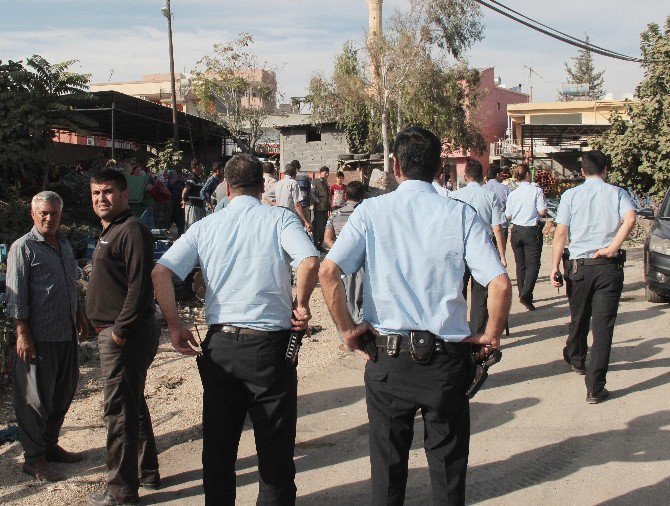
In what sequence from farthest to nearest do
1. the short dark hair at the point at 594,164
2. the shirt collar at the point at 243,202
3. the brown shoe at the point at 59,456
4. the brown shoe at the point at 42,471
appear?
the short dark hair at the point at 594,164 → the brown shoe at the point at 59,456 → the brown shoe at the point at 42,471 → the shirt collar at the point at 243,202

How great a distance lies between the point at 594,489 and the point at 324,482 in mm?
1714

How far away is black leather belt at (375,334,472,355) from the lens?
3.64 meters

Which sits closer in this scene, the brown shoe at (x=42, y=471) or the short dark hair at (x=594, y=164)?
the brown shoe at (x=42, y=471)

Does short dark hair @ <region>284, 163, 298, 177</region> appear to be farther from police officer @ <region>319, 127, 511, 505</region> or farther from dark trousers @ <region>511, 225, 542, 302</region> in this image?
police officer @ <region>319, 127, 511, 505</region>

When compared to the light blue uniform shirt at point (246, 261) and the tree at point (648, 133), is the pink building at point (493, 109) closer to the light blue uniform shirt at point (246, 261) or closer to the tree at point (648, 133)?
the tree at point (648, 133)

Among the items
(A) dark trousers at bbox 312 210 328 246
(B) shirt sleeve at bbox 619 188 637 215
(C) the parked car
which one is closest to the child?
(A) dark trousers at bbox 312 210 328 246

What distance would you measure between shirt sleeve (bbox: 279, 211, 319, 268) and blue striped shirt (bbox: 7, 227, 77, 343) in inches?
86.9

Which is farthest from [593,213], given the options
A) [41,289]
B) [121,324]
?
[41,289]

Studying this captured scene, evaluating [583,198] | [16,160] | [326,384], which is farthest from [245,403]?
[16,160]

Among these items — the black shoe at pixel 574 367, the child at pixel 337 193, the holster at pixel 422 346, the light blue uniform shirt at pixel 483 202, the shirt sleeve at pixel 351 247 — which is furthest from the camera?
the child at pixel 337 193

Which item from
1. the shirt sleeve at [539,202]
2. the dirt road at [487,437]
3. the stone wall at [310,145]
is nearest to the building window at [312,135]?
the stone wall at [310,145]

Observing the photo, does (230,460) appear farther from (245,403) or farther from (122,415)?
(122,415)

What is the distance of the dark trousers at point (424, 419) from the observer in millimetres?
3625

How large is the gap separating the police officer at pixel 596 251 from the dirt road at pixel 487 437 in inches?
19.7
